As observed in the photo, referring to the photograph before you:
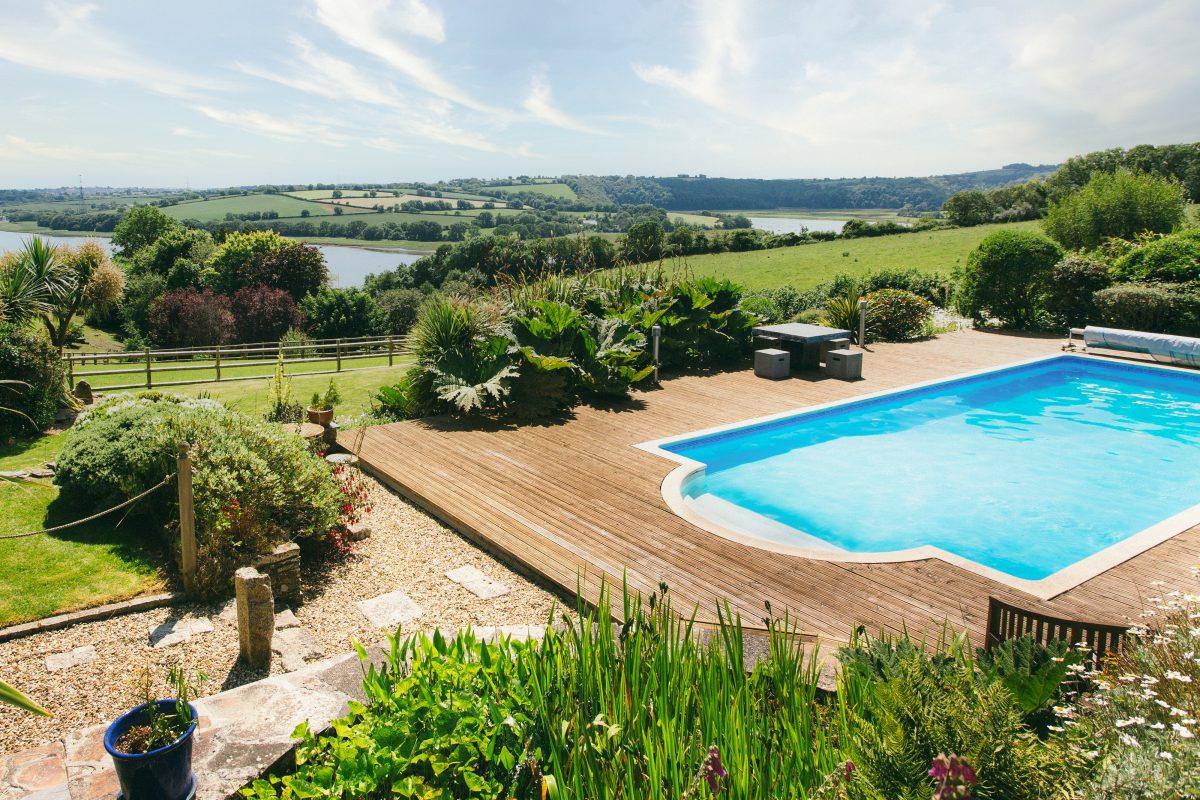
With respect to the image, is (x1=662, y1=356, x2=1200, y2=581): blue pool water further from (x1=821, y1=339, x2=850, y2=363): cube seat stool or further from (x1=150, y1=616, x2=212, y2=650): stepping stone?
(x1=150, y1=616, x2=212, y2=650): stepping stone

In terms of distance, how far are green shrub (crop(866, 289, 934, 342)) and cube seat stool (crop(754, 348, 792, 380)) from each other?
4.43 m

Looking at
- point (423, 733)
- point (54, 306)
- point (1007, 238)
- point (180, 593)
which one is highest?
point (1007, 238)

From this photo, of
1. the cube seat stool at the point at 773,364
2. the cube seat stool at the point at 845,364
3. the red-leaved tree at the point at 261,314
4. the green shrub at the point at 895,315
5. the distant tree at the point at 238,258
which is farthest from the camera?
the distant tree at the point at 238,258

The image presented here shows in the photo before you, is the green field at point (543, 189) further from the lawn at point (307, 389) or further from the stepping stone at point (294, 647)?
the stepping stone at point (294, 647)

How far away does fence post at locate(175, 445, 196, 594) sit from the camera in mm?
4562

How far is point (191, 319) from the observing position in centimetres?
4016

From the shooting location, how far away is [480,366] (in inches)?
357

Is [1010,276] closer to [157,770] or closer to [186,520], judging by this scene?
[186,520]

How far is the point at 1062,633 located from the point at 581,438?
5559 mm

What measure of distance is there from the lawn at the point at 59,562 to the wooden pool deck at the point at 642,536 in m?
2.23

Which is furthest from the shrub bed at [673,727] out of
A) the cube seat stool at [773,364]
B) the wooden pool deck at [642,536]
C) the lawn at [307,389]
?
the cube seat stool at [773,364]

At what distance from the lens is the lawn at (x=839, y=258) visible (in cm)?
3094

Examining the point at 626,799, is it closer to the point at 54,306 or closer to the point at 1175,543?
the point at 1175,543

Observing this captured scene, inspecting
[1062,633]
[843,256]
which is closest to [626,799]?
[1062,633]
